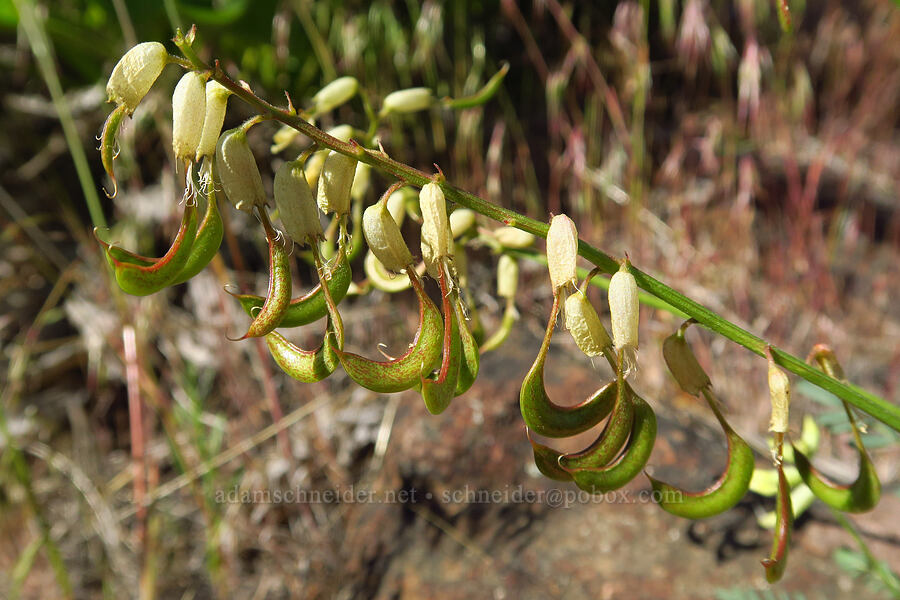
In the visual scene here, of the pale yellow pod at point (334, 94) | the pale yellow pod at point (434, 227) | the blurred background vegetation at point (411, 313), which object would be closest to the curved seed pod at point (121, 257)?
the pale yellow pod at point (434, 227)

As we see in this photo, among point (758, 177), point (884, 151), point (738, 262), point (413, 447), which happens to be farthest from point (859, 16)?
point (413, 447)

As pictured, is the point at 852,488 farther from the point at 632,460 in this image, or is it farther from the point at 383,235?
the point at 383,235

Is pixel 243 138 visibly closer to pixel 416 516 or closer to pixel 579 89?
pixel 416 516

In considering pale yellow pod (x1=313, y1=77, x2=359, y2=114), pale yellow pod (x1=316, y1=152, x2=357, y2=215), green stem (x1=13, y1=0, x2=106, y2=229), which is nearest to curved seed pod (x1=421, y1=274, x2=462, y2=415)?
pale yellow pod (x1=316, y1=152, x2=357, y2=215)

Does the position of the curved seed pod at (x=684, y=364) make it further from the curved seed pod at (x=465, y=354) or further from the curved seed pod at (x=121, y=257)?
the curved seed pod at (x=121, y=257)

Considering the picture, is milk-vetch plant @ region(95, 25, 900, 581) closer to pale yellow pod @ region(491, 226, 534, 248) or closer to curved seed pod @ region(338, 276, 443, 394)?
curved seed pod @ region(338, 276, 443, 394)

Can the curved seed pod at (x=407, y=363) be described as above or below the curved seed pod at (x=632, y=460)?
above
